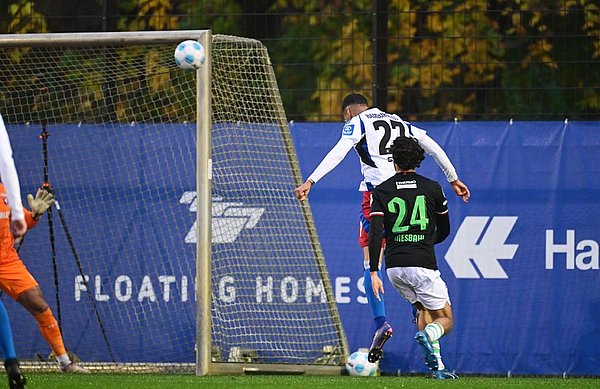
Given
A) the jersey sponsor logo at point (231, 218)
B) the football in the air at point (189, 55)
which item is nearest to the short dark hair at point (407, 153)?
the football in the air at point (189, 55)

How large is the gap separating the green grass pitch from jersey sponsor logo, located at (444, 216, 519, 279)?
1206mm

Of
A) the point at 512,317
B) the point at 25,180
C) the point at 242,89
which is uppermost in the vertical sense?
the point at 242,89

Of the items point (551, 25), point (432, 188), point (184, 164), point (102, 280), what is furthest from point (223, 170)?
point (551, 25)

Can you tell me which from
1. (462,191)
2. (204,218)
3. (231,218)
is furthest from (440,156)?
(231,218)

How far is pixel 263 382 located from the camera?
10.1m

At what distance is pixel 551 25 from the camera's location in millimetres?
12461

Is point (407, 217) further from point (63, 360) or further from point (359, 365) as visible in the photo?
point (63, 360)

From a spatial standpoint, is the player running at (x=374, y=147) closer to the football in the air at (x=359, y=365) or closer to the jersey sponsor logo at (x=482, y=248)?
the football in the air at (x=359, y=365)

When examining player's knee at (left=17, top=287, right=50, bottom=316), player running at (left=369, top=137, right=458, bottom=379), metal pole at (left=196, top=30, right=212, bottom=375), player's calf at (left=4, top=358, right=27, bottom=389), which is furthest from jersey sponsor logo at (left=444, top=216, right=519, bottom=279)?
player's calf at (left=4, top=358, right=27, bottom=389)

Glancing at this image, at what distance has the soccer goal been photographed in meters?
12.0

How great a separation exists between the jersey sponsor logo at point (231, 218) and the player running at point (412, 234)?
238cm

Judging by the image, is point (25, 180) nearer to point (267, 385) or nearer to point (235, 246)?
point (235, 246)

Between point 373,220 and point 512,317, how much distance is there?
106 inches

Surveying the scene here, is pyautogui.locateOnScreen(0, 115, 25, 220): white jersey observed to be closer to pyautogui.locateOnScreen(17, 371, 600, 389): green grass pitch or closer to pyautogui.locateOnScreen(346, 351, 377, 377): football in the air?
pyautogui.locateOnScreen(17, 371, 600, 389): green grass pitch
